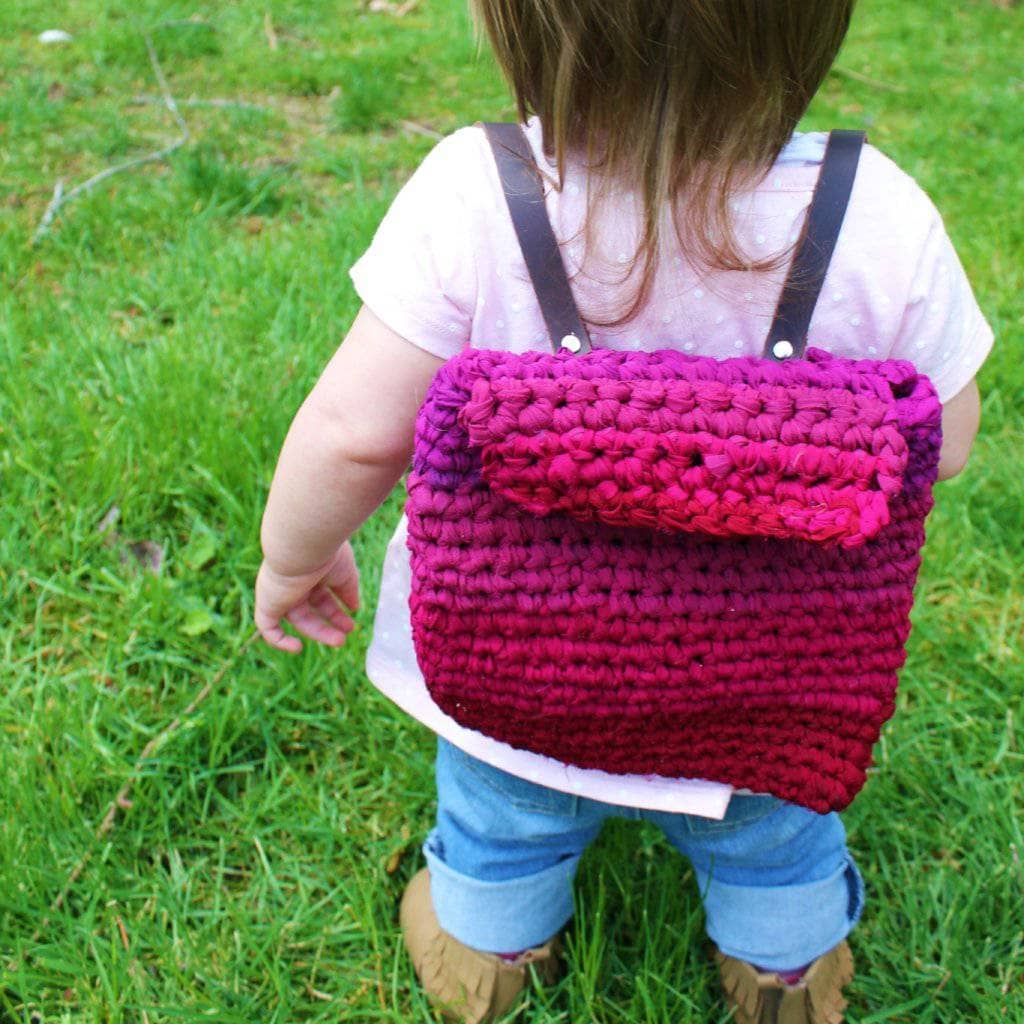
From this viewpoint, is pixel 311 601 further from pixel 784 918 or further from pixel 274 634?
pixel 784 918

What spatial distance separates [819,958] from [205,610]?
104 centimetres

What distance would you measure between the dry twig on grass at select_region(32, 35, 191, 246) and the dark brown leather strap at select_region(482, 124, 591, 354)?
2.04 m

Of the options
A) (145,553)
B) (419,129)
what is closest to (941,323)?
(145,553)

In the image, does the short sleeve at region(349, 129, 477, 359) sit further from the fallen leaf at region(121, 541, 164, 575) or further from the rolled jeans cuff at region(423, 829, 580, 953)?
the fallen leaf at region(121, 541, 164, 575)

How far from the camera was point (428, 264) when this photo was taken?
38.8 inches

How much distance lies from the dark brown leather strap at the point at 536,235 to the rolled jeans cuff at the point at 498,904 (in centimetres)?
69

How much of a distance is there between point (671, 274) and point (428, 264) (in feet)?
0.68

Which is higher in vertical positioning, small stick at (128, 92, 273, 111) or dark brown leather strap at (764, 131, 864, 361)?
dark brown leather strap at (764, 131, 864, 361)

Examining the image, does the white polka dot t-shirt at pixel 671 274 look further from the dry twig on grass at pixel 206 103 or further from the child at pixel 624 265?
the dry twig on grass at pixel 206 103

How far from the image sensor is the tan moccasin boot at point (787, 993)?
1390 mm

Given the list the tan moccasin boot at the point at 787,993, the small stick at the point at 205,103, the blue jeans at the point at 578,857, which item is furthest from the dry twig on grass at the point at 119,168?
the tan moccasin boot at the point at 787,993

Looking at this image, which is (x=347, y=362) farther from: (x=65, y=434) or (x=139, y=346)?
(x=139, y=346)

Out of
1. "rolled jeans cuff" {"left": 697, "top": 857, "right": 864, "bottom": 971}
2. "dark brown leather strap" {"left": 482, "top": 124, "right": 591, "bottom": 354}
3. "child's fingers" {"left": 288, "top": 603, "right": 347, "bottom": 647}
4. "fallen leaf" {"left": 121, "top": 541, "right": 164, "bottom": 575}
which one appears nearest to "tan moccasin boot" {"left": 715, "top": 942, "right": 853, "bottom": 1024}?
"rolled jeans cuff" {"left": 697, "top": 857, "right": 864, "bottom": 971}

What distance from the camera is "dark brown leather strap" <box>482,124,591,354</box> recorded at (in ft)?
3.16
